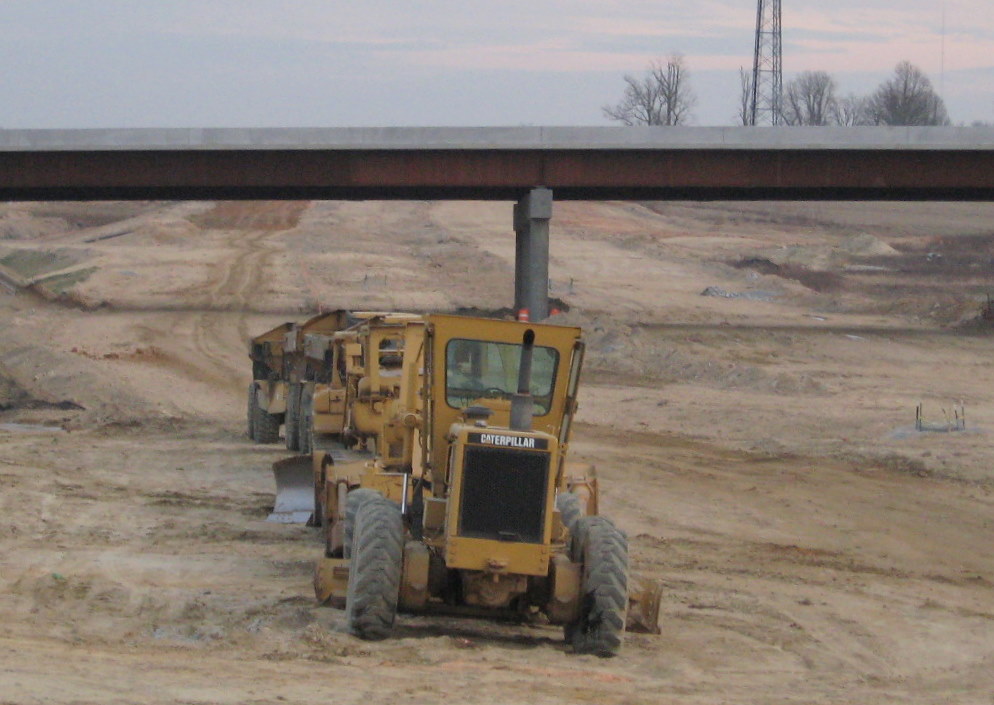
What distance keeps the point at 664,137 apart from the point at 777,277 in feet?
57.7

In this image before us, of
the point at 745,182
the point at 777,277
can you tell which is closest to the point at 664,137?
the point at 745,182

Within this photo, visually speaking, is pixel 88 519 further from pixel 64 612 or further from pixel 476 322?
pixel 476 322

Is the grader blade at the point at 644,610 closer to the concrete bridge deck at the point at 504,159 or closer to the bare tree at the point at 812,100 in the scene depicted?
the concrete bridge deck at the point at 504,159

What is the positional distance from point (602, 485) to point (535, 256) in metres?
22.2

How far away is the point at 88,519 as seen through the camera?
1827 cm

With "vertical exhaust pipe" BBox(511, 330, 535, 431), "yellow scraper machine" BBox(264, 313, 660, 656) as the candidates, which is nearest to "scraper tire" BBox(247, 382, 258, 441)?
"yellow scraper machine" BBox(264, 313, 660, 656)

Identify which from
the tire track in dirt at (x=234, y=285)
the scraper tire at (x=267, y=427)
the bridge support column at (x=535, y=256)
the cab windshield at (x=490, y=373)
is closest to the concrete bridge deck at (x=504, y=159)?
the bridge support column at (x=535, y=256)

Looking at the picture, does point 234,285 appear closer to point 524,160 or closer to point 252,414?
point 524,160

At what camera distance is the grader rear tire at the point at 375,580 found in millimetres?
11336

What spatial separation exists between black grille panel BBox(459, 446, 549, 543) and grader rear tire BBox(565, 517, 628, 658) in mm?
569

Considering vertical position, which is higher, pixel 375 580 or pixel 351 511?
pixel 351 511

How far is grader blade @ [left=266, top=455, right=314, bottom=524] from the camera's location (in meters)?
18.4

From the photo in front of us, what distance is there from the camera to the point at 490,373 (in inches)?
482

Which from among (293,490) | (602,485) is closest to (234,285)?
(602,485)
